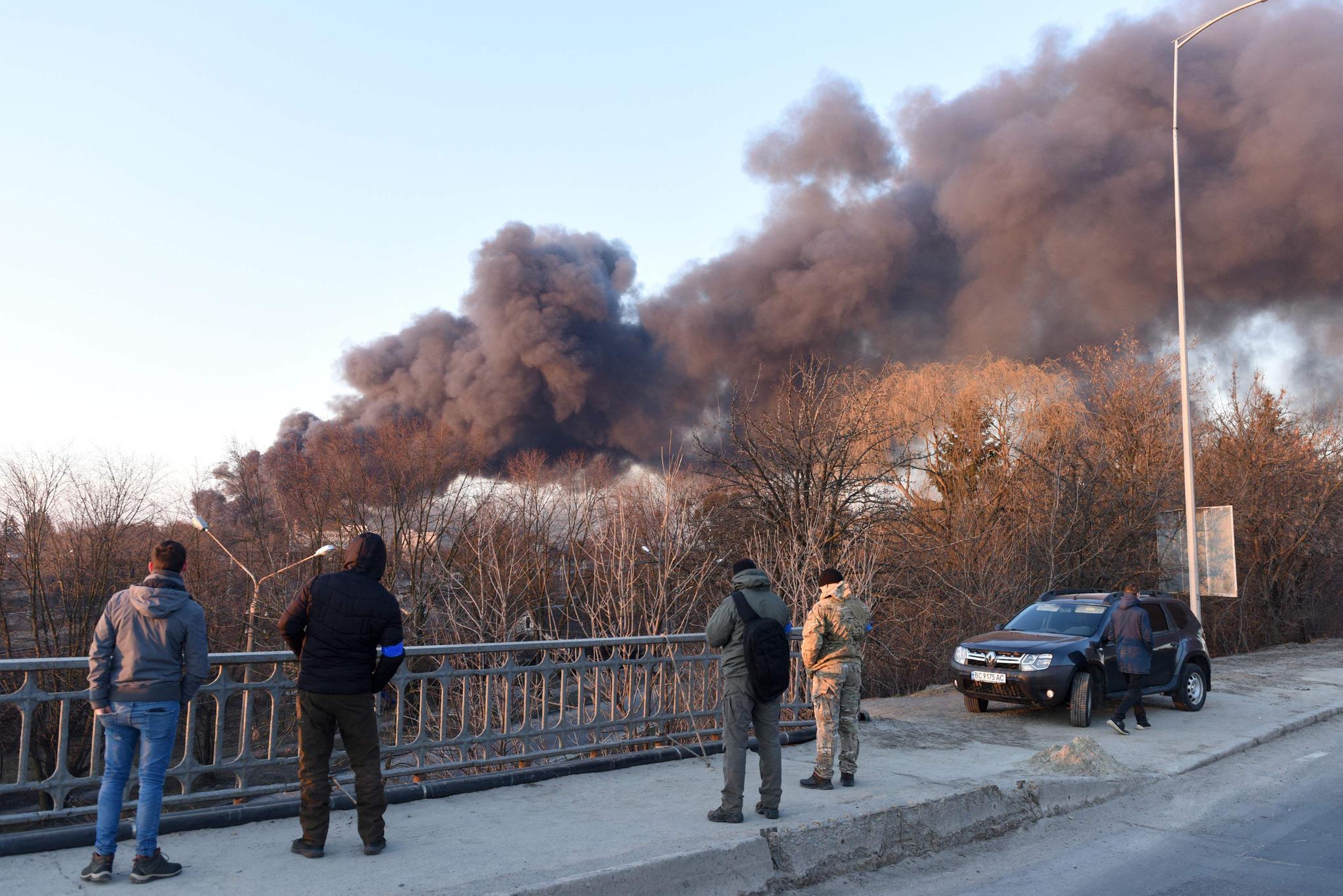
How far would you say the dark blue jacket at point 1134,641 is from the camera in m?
9.44

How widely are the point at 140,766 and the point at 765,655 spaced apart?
324cm

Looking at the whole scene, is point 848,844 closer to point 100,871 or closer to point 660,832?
point 660,832

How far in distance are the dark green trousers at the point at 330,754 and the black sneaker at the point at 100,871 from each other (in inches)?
32.5

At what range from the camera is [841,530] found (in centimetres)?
1647

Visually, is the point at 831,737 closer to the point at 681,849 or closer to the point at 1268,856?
the point at 681,849

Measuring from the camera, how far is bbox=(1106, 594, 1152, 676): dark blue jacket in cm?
944

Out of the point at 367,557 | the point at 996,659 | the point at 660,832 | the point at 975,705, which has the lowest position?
the point at 975,705

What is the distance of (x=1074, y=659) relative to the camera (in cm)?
969

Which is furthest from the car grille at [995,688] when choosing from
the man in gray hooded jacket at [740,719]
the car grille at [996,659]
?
the man in gray hooded jacket at [740,719]

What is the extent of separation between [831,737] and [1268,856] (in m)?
2.63

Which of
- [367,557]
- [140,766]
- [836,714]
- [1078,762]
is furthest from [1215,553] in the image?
[140,766]

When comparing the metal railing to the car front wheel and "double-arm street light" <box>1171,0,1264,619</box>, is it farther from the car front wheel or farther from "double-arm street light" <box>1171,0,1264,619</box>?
"double-arm street light" <box>1171,0,1264,619</box>

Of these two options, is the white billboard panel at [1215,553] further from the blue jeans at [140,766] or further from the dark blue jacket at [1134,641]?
the blue jeans at [140,766]

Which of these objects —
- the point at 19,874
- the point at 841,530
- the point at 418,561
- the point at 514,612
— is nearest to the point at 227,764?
the point at 19,874
